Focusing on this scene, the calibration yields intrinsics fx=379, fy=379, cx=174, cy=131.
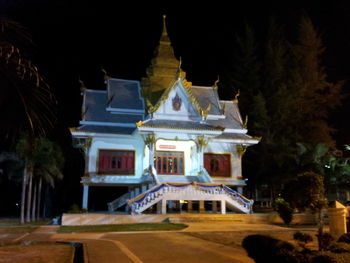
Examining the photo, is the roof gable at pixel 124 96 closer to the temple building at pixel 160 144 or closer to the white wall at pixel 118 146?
the temple building at pixel 160 144

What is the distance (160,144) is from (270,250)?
2306 centimetres

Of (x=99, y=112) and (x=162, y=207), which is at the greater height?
(x=99, y=112)

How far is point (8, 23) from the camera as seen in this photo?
3.89m

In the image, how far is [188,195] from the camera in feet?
77.9

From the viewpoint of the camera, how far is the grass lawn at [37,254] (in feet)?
31.0

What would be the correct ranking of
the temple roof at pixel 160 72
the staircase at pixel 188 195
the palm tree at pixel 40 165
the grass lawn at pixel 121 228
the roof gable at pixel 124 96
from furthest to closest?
1. the temple roof at pixel 160 72
2. the roof gable at pixel 124 96
3. the palm tree at pixel 40 165
4. the staircase at pixel 188 195
5. the grass lawn at pixel 121 228

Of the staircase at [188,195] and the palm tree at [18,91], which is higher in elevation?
the palm tree at [18,91]

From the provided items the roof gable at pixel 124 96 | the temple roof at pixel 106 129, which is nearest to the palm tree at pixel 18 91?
the temple roof at pixel 106 129

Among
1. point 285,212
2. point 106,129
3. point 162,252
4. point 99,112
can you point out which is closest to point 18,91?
point 162,252

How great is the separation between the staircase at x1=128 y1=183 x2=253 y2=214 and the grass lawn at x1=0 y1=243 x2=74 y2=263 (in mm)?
10391

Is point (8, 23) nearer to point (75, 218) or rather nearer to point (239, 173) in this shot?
point (75, 218)

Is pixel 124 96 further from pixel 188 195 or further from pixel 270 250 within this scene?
pixel 270 250

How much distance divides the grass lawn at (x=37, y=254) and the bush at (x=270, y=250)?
16.0 ft

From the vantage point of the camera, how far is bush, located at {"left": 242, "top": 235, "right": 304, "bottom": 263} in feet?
19.3
